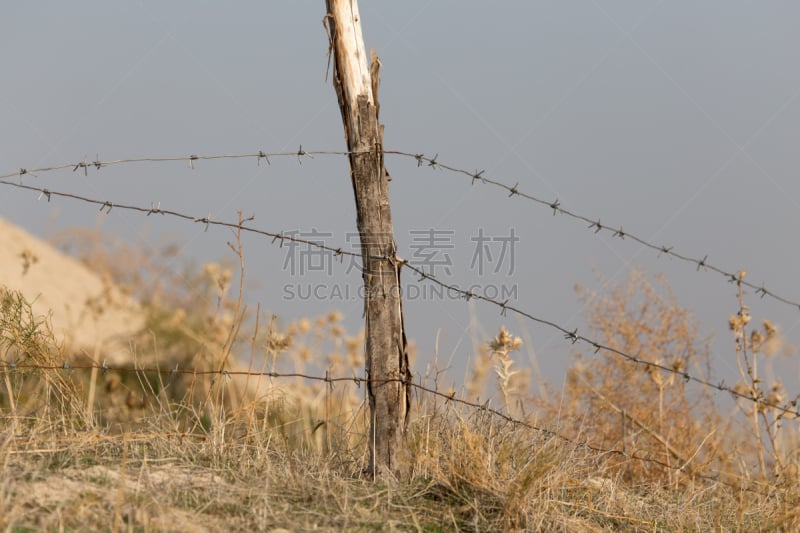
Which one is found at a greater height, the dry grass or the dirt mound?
the dirt mound

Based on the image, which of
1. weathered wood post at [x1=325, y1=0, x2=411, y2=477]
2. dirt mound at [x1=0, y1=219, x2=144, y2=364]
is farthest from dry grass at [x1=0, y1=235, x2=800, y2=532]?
dirt mound at [x1=0, y1=219, x2=144, y2=364]

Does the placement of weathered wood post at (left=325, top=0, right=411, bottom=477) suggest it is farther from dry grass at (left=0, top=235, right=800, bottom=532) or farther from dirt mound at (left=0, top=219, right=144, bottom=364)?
dirt mound at (left=0, top=219, right=144, bottom=364)

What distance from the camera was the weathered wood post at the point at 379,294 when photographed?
3.71m

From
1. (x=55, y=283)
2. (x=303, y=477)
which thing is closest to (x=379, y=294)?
(x=303, y=477)

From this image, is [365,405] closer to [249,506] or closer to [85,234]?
[249,506]

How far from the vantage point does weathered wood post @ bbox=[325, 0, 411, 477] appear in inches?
146

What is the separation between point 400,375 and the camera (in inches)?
148

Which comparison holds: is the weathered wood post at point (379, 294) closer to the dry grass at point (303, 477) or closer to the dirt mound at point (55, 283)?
the dry grass at point (303, 477)

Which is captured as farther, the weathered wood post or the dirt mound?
the dirt mound

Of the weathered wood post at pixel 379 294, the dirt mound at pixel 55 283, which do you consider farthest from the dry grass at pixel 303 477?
the dirt mound at pixel 55 283

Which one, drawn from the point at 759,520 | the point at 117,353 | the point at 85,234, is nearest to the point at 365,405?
the point at 759,520

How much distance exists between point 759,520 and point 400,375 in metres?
1.88

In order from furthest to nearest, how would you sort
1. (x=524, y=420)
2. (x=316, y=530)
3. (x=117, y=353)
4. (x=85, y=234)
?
(x=85, y=234) → (x=117, y=353) → (x=524, y=420) → (x=316, y=530)

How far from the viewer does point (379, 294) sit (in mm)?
3719
